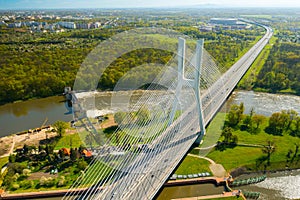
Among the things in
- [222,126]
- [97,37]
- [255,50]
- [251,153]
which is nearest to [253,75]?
[255,50]

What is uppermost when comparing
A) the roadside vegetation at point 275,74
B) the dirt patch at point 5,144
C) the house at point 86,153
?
the roadside vegetation at point 275,74

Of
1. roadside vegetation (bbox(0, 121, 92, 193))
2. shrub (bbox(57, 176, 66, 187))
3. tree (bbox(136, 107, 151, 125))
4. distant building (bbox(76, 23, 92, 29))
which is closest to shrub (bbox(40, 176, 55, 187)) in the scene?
roadside vegetation (bbox(0, 121, 92, 193))

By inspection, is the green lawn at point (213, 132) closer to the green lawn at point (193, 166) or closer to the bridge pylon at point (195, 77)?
the bridge pylon at point (195, 77)

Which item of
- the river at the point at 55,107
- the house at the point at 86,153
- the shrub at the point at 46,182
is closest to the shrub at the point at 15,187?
the shrub at the point at 46,182

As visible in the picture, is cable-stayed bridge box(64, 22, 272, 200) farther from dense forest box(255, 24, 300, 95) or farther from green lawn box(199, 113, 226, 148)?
dense forest box(255, 24, 300, 95)

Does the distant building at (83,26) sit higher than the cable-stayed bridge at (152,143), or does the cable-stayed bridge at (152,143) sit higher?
the distant building at (83,26)

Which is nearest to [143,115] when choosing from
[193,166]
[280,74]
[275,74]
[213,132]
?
[193,166]

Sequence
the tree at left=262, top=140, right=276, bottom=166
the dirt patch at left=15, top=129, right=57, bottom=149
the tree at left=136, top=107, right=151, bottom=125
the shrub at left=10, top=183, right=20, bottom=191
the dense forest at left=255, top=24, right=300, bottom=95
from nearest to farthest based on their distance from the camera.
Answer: the shrub at left=10, top=183, right=20, bottom=191, the tree at left=136, top=107, right=151, bottom=125, the tree at left=262, top=140, right=276, bottom=166, the dirt patch at left=15, top=129, right=57, bottom=149, the dense forest at left=255, top=24, right=300, bottom=95
